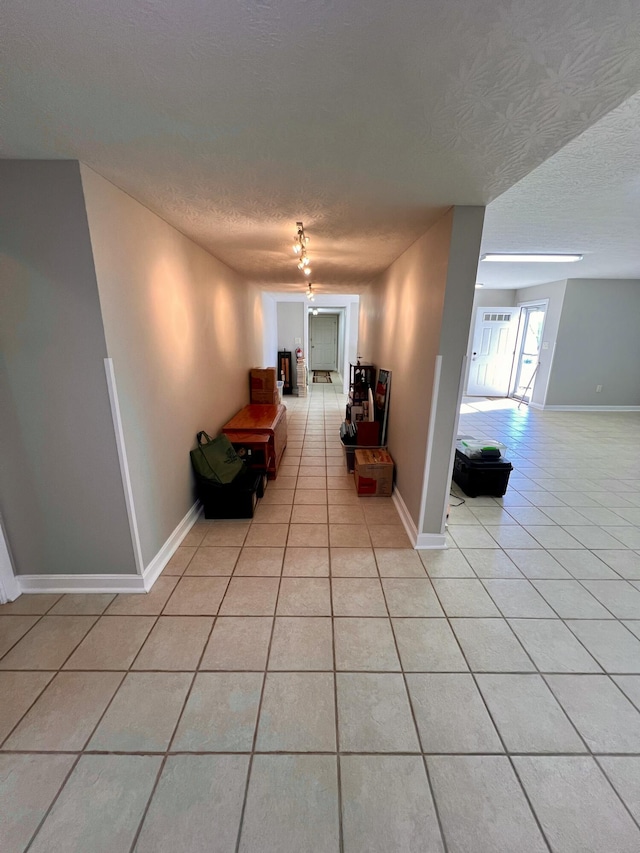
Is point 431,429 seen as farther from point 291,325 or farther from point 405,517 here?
point 291,325

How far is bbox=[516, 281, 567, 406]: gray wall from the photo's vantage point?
6.52 meters

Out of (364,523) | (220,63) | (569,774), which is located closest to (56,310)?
(220,63)

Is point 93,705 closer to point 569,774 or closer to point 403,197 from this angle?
point 569,774

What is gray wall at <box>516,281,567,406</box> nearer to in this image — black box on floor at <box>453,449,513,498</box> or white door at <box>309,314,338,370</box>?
black box on floor at <box>453,449,513,498</box>

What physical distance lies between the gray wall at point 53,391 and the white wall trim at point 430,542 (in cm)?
197

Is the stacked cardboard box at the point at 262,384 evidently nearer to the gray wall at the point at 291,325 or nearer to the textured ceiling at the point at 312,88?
the textured ceiling at the point at 312,88

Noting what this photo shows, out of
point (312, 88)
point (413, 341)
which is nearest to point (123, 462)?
point (312, 88)

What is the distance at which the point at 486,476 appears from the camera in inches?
133

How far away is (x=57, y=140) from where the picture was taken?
53.1 inches

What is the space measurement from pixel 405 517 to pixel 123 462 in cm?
215

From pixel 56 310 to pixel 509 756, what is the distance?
2.80 m

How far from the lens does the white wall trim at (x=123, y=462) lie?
5.80ft

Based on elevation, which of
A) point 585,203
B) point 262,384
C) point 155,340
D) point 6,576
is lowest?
point 6,576

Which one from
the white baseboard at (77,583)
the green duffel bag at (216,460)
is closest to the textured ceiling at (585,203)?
the green duffel bag at (216,460)
